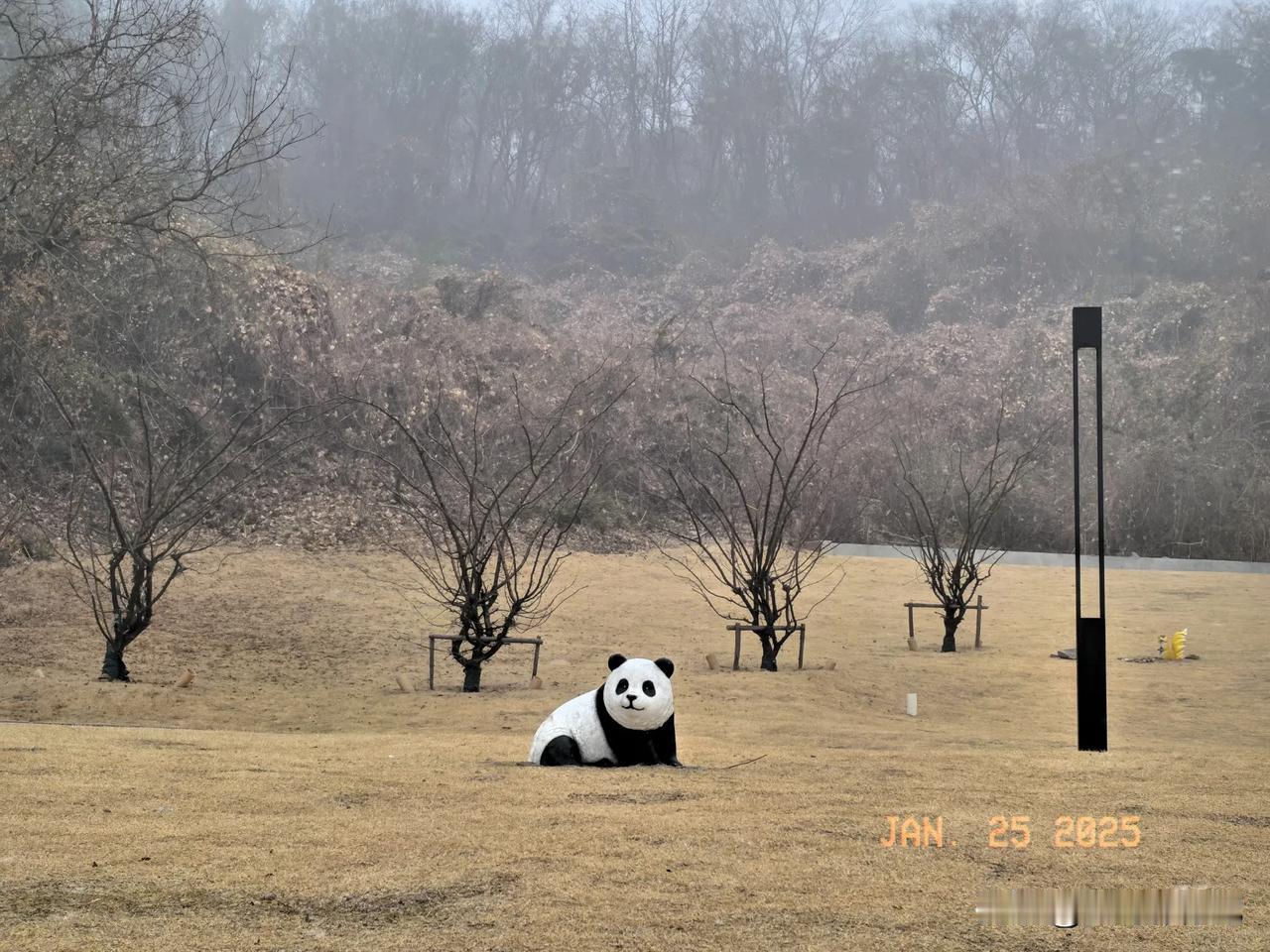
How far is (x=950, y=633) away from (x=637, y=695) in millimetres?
7544

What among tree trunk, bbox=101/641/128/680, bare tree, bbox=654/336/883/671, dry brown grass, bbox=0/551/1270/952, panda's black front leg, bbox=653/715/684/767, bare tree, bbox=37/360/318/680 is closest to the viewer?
dry brown grass, bbox=0/551/1270/952

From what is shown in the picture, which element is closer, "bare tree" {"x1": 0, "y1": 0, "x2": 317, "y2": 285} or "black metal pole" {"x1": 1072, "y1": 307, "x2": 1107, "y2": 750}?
"black metal pole" {"x1": 1072, "y1": 307, "x2": 1107, "y2": 750}

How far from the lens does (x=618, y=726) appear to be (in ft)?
16.2

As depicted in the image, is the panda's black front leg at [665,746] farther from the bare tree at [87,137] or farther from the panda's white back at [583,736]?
the bare tree at [87,137]

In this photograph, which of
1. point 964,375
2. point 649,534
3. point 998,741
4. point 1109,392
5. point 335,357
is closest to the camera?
point 998,741

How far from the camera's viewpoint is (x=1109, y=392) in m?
26.6

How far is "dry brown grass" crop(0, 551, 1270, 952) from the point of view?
264 cm

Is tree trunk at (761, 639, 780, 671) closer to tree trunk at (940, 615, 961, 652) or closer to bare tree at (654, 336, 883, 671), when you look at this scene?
tree trunk at (940, 615, 961, 652)

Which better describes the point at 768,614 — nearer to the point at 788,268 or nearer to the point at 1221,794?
the point at 1221,794

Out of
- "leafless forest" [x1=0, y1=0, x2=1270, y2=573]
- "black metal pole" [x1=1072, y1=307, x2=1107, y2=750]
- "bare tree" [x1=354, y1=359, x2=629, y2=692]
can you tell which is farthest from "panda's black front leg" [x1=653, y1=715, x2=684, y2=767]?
"bare tree" [x1=354, y1=359, x2=629, y2=692]

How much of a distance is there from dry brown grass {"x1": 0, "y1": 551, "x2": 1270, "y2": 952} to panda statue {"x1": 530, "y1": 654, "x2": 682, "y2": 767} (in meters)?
0.19

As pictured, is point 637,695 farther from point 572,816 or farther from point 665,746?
point 572,816

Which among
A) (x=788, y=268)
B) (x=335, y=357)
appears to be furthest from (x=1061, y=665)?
(x=788, y=268)

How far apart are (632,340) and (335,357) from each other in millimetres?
7804
